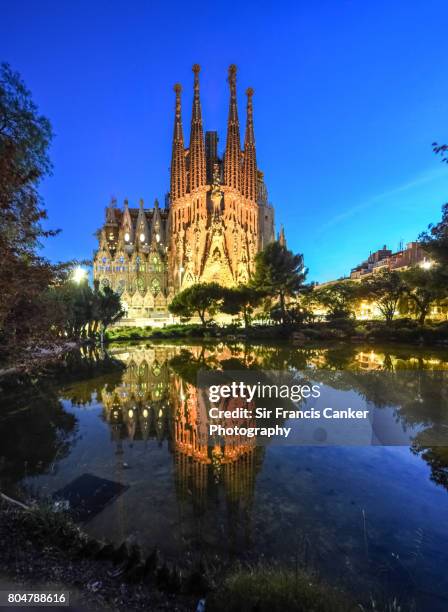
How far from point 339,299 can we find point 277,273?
46.0 ft

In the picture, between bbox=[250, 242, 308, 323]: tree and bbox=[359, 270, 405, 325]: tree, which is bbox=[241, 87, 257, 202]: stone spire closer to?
bbox=[250, 242, 308, 323]: tree

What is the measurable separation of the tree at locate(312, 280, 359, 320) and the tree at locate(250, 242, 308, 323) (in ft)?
21.1

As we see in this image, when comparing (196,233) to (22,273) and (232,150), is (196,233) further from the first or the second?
(22,273)

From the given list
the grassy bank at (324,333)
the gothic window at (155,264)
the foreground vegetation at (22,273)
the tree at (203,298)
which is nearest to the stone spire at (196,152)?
the gothic window at (155,264)

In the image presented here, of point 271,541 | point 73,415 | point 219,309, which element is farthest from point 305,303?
point 271,541

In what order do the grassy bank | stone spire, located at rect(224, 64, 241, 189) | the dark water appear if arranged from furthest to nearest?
1. stone spire, located at rect(224, 64, 241, 189)
2. the grassy bank
3. the dark water

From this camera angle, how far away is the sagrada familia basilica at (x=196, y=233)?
71125mm

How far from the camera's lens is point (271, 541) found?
3.43 meters

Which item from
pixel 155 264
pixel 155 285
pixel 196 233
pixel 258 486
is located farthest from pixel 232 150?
pixel 258 486

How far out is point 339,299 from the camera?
4728cm

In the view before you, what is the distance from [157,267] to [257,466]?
7628 centimetres

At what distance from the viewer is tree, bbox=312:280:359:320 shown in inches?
1597

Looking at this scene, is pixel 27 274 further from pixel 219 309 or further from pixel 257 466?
pixel 219 309

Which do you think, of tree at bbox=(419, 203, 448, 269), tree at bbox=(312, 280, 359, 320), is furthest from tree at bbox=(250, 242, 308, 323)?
tree at bbox=(419, 203, 448, 269)
